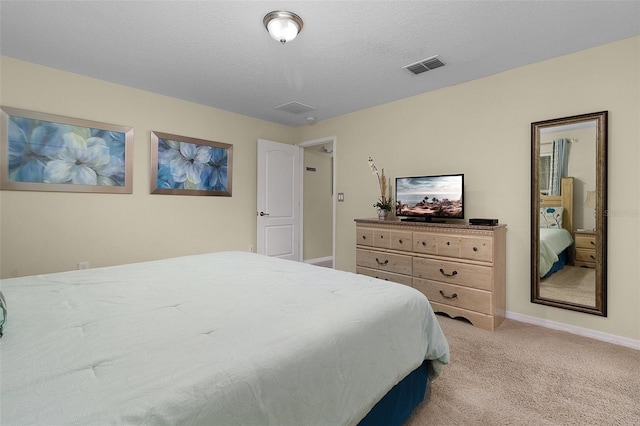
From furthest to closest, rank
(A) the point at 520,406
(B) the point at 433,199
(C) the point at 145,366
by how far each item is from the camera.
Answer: (B) the point at 433,199 → (A) the point at 520,406 → (C) the point at 145,366

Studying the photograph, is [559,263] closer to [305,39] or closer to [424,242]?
[424,242]

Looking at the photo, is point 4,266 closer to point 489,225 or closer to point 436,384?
point 436,384

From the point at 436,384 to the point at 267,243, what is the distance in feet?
11.3

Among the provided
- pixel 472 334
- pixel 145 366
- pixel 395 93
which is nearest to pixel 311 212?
pixel 395 93

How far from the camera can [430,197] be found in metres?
3.49

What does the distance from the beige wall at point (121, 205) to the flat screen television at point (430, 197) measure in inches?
93.9

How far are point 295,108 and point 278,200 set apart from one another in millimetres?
1528

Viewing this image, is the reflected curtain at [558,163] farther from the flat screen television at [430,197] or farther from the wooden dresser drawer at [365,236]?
the wooden dresser drawer at [365,236]

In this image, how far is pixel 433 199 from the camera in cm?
346

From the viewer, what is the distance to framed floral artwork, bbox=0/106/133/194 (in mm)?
2936

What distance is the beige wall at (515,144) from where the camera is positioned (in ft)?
8.23

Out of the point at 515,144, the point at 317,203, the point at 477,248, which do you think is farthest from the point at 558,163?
the point at 317,203

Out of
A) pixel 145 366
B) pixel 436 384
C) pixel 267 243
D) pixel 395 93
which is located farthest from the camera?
pixel 267 243

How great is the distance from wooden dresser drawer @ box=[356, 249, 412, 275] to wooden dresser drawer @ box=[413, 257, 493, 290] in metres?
0.11
